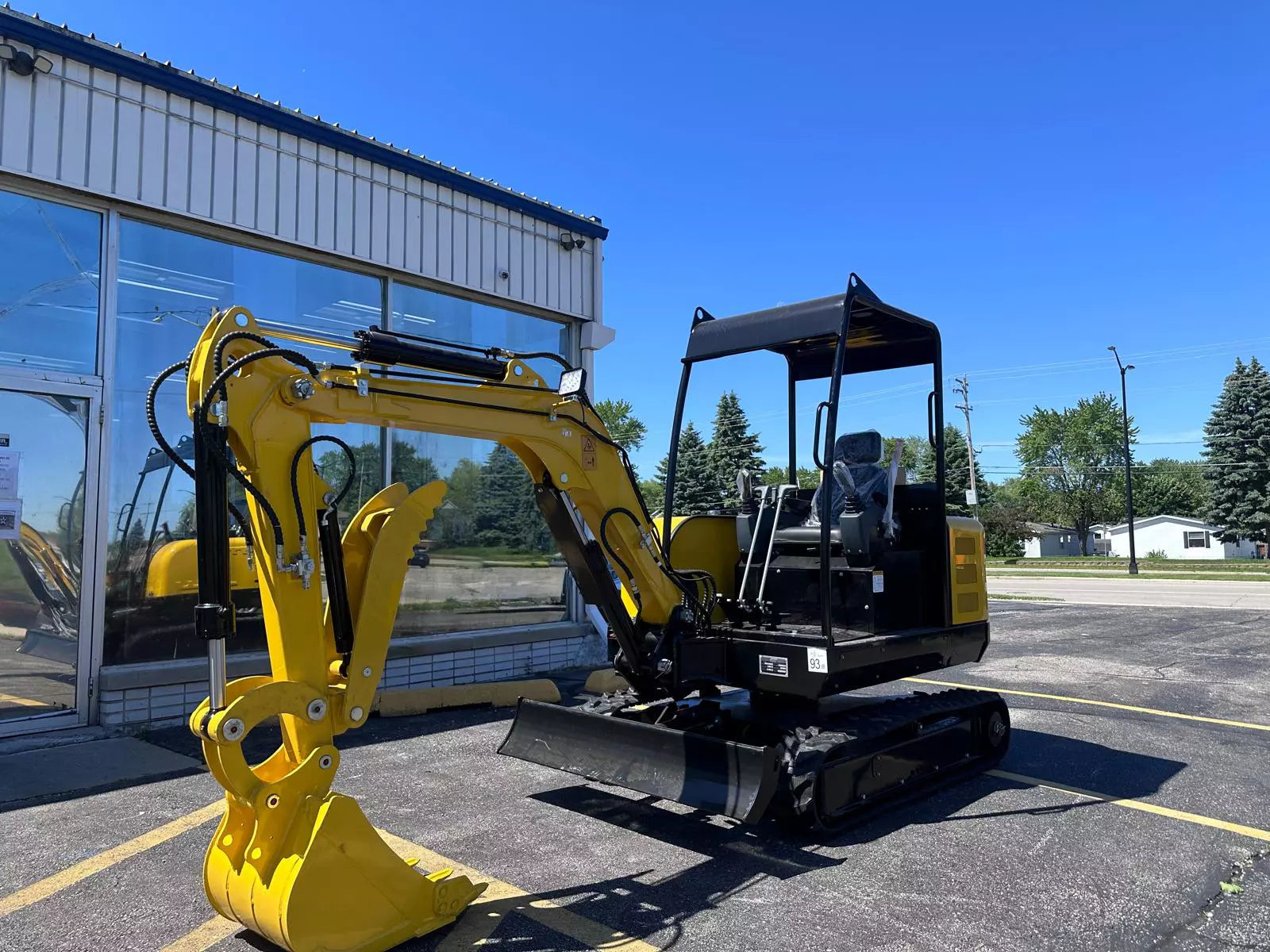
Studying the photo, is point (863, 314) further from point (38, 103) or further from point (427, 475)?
point (38, 103)

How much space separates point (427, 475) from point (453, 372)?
5.51 meters

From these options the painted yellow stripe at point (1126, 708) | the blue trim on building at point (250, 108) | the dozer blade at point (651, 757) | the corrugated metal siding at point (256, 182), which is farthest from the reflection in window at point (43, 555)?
the painted yellow stripe at point (1126, 708)

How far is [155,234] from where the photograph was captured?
7.95 meters

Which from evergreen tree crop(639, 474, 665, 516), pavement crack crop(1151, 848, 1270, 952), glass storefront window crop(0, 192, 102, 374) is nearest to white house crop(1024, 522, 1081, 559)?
evergreen tree crop(639, 474, 665, 516)

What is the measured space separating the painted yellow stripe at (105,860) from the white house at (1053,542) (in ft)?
236

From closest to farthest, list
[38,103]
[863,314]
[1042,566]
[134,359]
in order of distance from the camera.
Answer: [863,314] → [38,103] → [134,359] → [1042,566]

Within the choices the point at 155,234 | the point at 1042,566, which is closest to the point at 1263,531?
the point at 1042,566

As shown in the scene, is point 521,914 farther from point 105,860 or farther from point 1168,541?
point 1168,541

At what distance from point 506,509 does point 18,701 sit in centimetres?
506

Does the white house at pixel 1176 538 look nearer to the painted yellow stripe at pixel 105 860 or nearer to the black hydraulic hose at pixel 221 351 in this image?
the painted yellow stripe at pixel 105 860

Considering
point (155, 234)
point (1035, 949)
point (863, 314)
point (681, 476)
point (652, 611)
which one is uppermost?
Result: point (155, 234)

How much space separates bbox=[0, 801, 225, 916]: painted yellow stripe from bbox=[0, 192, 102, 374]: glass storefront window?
4076mm

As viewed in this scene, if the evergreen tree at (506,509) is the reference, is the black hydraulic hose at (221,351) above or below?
above

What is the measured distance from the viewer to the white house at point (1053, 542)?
70625 millimetres
